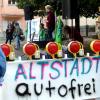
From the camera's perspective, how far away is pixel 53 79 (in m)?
6.75

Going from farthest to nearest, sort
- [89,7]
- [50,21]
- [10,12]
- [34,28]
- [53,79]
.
Result: [10,12] < [89,7] < [34,28] < [50,21] < [53,79]

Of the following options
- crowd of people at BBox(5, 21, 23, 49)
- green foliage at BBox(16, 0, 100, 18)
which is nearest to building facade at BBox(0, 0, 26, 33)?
green foliage at BBox(16, 0, 100, 18)

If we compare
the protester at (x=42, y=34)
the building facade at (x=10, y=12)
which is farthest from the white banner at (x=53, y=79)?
the building facade at (x=10, y=12)

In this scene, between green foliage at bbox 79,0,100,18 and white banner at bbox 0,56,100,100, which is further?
green foliage at bbox 79,0,100,18

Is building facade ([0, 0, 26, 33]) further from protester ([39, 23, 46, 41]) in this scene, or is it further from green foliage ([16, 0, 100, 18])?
protester ([39, 23, 46, 41])

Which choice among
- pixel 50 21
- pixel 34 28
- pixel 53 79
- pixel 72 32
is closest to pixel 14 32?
pixel 34 28

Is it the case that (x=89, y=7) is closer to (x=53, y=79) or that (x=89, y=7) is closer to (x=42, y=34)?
(x=42, y=34)

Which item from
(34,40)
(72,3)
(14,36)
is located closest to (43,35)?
(34,40)

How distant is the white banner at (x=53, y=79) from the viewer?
646 centimetres

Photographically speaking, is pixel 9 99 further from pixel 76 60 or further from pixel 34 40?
pixel 34 40

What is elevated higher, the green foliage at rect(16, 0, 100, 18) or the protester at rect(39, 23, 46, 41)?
the green foliage at rect(16, 0, 100, 18)

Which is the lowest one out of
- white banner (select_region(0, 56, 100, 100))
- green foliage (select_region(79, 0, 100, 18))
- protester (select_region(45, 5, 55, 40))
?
white banner (select_region(0, 56, 100, 100))

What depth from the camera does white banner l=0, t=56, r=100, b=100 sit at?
646 cm

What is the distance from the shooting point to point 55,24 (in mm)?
15852
